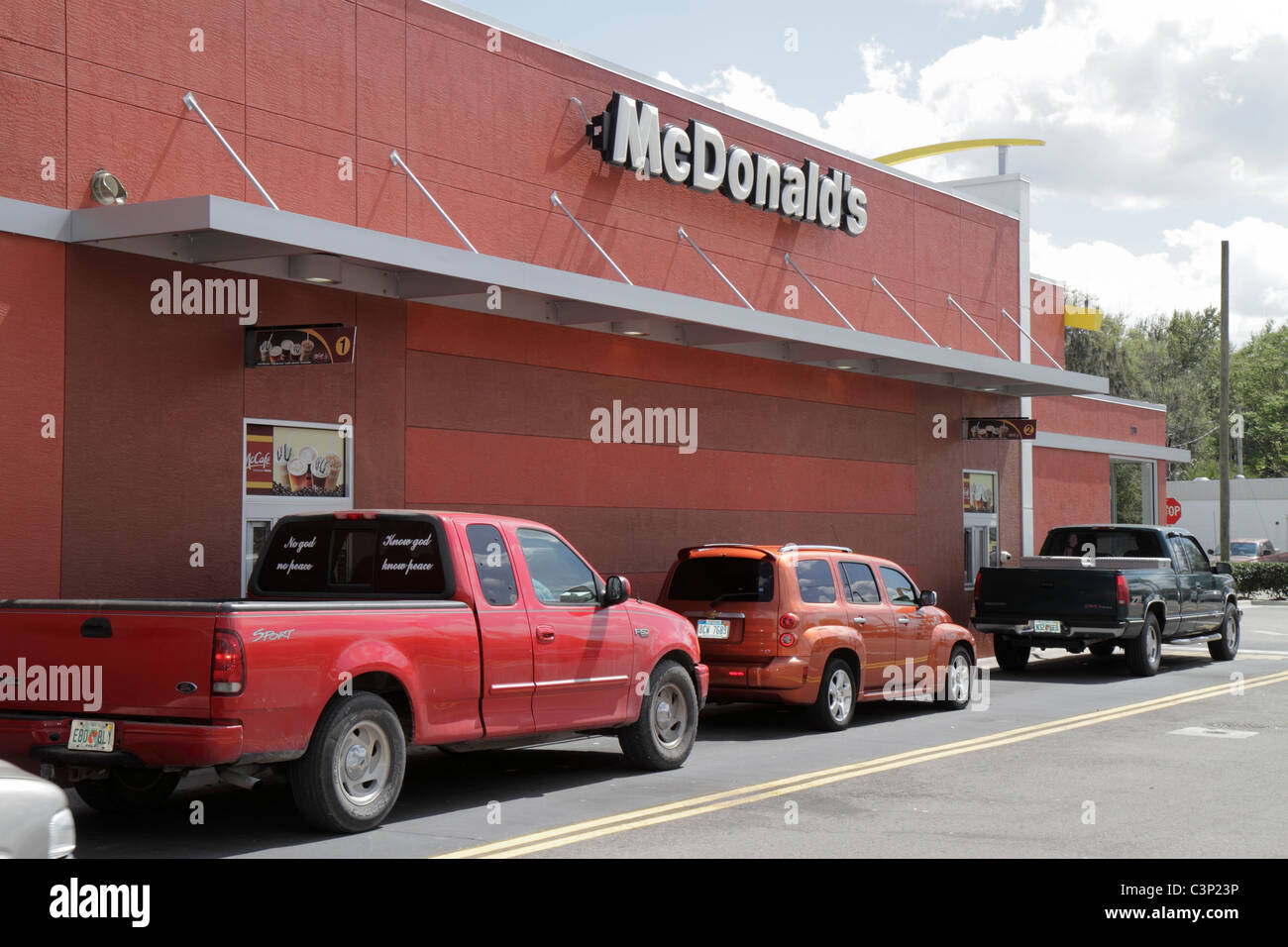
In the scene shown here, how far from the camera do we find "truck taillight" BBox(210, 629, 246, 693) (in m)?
7.61

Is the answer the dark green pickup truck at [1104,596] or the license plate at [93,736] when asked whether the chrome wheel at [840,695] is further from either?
the license plate at [93,736]

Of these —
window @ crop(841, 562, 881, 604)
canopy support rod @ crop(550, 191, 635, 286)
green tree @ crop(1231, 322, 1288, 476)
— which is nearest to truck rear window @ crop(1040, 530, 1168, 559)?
window @ crop(841, 562, 881, 604)

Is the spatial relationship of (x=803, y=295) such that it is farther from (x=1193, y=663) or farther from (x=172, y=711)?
(x=172, y=711)

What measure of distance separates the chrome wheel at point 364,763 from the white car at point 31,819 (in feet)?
9.55

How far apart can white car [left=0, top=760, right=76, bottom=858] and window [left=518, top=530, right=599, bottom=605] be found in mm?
4840

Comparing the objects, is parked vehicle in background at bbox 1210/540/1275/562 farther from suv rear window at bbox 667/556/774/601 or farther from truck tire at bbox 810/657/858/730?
suv rear window at bbox 667/556/774/601

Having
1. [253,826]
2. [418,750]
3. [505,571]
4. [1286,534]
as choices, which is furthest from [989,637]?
[1286,534]

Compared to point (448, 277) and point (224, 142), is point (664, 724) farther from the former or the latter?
point (224, 142)

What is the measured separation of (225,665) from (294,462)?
5675 millimetres

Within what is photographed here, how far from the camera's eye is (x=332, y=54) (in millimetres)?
13617

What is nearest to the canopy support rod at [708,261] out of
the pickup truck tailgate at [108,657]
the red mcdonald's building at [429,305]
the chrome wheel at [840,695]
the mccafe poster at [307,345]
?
the red mcdonald's building at [429,305]

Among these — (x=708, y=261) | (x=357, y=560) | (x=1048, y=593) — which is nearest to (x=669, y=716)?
(x=357, y=560)

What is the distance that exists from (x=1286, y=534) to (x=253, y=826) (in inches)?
2715

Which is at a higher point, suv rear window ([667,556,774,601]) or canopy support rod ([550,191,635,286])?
canopy support rod ([550,191,635,286])
